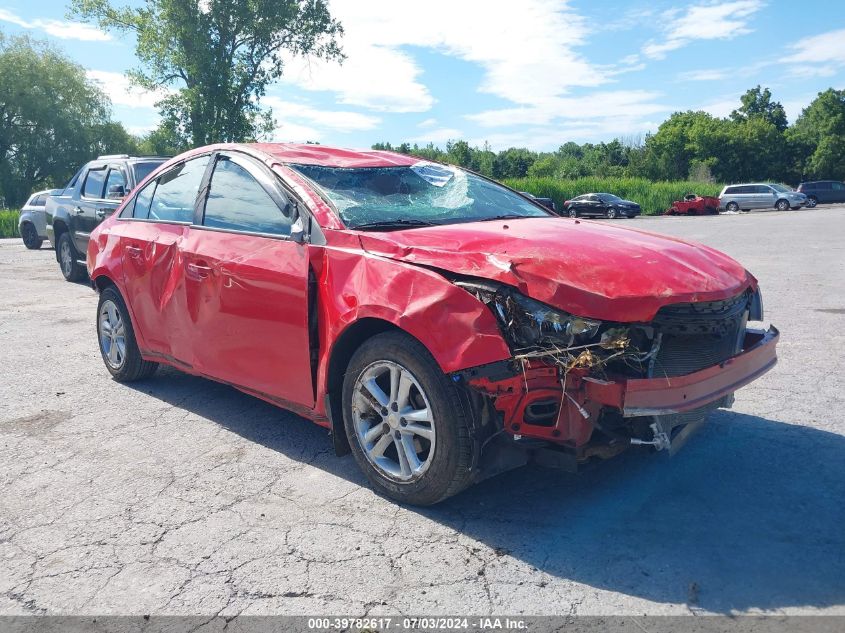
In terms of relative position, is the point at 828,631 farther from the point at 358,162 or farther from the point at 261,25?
the point at 261,25

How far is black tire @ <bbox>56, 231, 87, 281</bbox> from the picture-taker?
1186 cm

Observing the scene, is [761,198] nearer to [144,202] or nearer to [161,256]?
[144,202]

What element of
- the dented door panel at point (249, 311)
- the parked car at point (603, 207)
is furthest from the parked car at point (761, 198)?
the dented door panel at point (249, 311)

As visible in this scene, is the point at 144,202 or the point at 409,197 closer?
the point at 409,197

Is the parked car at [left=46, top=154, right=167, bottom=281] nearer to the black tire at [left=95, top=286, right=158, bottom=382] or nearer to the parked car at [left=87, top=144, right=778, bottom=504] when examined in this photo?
the black tire at [left=95, top=286, right=158, bottom=382]

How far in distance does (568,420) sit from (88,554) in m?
2.17

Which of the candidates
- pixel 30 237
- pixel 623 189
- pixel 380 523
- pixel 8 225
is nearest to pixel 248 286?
pixel 380 523

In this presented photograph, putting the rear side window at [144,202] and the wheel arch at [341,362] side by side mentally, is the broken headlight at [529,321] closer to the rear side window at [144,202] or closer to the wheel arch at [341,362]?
the wheel arch at [341,362]

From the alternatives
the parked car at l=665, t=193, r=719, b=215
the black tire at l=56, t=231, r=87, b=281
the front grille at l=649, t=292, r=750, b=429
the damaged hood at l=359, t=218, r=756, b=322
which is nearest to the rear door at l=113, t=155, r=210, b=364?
the damaged hood at l=359, t=218, r=756, b=322

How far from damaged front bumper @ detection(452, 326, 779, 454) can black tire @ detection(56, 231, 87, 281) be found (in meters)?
10.6

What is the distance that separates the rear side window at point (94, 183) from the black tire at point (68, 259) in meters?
0.94

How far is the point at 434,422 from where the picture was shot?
322 centimetres

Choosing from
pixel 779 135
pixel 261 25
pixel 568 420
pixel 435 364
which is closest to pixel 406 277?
pixel 435 364

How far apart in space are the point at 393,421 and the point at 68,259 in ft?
34.5
